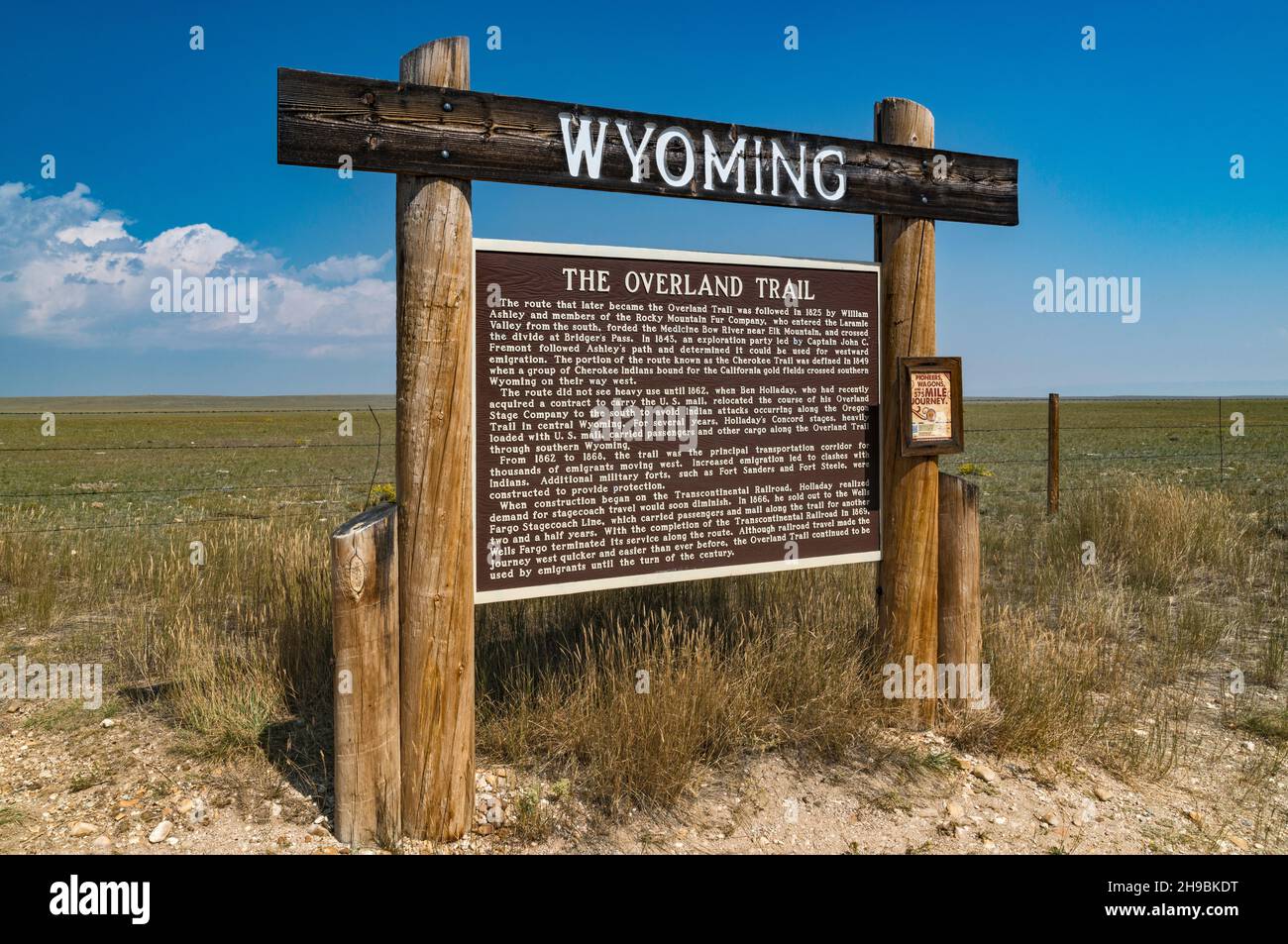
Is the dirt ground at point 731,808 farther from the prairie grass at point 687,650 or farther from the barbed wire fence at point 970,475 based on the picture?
the barbed wire fence at point 970,475

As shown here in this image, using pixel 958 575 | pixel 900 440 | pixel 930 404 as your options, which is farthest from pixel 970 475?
pixel 900 440

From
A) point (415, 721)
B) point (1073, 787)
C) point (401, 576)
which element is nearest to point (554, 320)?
point (401, 576)

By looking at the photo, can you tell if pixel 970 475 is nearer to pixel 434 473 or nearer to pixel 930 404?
pixel 930 404

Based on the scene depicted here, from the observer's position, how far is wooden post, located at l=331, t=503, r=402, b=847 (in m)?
3.52

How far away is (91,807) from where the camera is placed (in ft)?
13.0

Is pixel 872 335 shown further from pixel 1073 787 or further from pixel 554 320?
pixel 1073 787

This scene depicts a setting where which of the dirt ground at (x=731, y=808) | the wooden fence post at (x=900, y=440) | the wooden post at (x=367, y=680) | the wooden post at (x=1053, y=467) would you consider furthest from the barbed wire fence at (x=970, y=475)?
the wooden fence post at (x=900, y=440)

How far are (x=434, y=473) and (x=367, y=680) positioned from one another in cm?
93

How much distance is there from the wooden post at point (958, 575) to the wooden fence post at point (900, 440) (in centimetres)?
13

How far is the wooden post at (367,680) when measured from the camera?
3.52m

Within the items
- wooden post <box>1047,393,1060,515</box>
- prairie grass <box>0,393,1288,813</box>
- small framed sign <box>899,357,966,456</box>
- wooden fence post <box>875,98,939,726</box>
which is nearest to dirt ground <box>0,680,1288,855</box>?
prairie grass <box>0,393,1288,813</box>

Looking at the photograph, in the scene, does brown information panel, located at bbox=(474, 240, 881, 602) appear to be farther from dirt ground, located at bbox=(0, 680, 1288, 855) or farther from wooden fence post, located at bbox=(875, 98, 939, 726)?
dirt ground, located at bbox=(0, 680, 1288, 855)

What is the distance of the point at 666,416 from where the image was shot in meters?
4.28

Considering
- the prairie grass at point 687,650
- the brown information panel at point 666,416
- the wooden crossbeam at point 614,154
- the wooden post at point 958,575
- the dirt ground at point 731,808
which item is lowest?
the dirt ground at point 731,808
